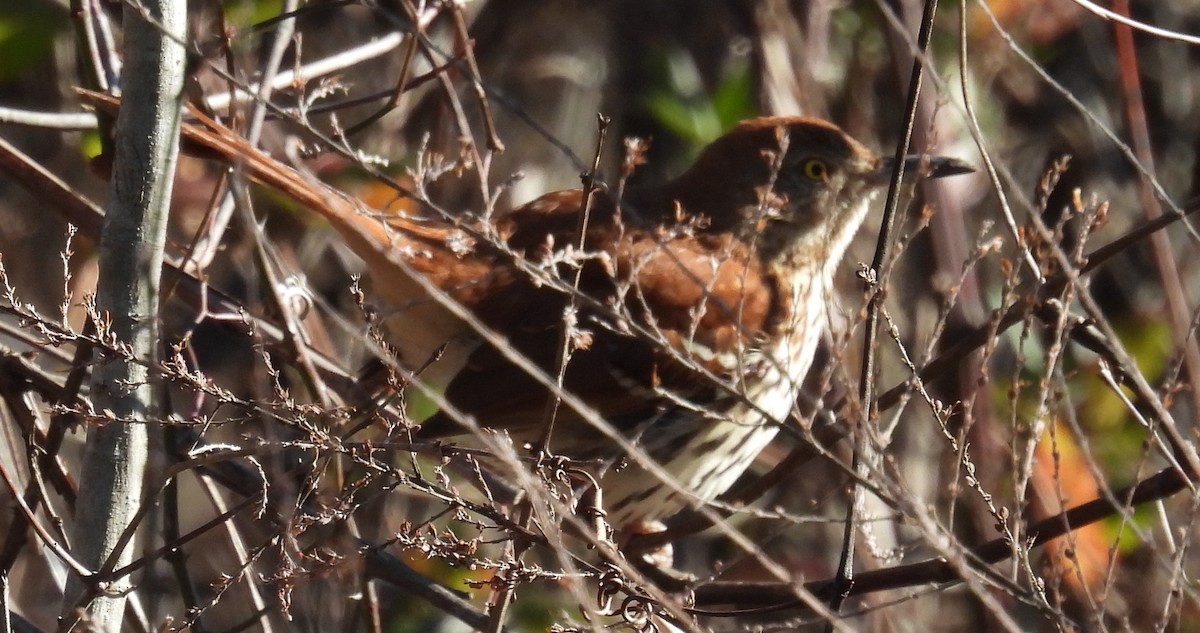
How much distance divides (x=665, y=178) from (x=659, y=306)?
247 centimetres

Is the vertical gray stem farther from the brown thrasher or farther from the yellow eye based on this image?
the yellow eye

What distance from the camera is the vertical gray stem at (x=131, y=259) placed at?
2141 millimetres

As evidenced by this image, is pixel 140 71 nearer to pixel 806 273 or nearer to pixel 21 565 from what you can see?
pixel 806 273

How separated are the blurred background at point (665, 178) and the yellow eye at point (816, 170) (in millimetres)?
320

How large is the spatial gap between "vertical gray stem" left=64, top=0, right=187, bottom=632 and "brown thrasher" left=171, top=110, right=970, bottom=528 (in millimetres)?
783

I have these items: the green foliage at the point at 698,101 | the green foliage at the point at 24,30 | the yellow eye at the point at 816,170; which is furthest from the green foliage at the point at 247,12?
the green foliage at the point at 698,101

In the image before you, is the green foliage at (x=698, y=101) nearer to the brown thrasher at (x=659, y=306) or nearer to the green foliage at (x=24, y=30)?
the brown thrasher at (x=659, y=306)

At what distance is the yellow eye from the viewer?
3746 mm

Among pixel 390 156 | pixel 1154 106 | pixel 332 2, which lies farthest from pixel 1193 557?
pixel 332 2

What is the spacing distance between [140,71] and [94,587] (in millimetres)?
768

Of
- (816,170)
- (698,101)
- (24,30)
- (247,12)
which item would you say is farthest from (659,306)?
(698,101)

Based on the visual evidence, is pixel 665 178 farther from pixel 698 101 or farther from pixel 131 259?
pixel 131 259

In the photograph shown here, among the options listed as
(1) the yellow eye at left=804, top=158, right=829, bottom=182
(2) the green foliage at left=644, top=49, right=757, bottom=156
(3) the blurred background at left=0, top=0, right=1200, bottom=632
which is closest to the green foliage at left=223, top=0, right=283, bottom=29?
(3) the blurred background at left=0, top=0, right=1200, bottom=632

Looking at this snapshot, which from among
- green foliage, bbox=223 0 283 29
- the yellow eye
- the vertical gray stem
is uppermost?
green foliage, bbox=223 0 283 29
